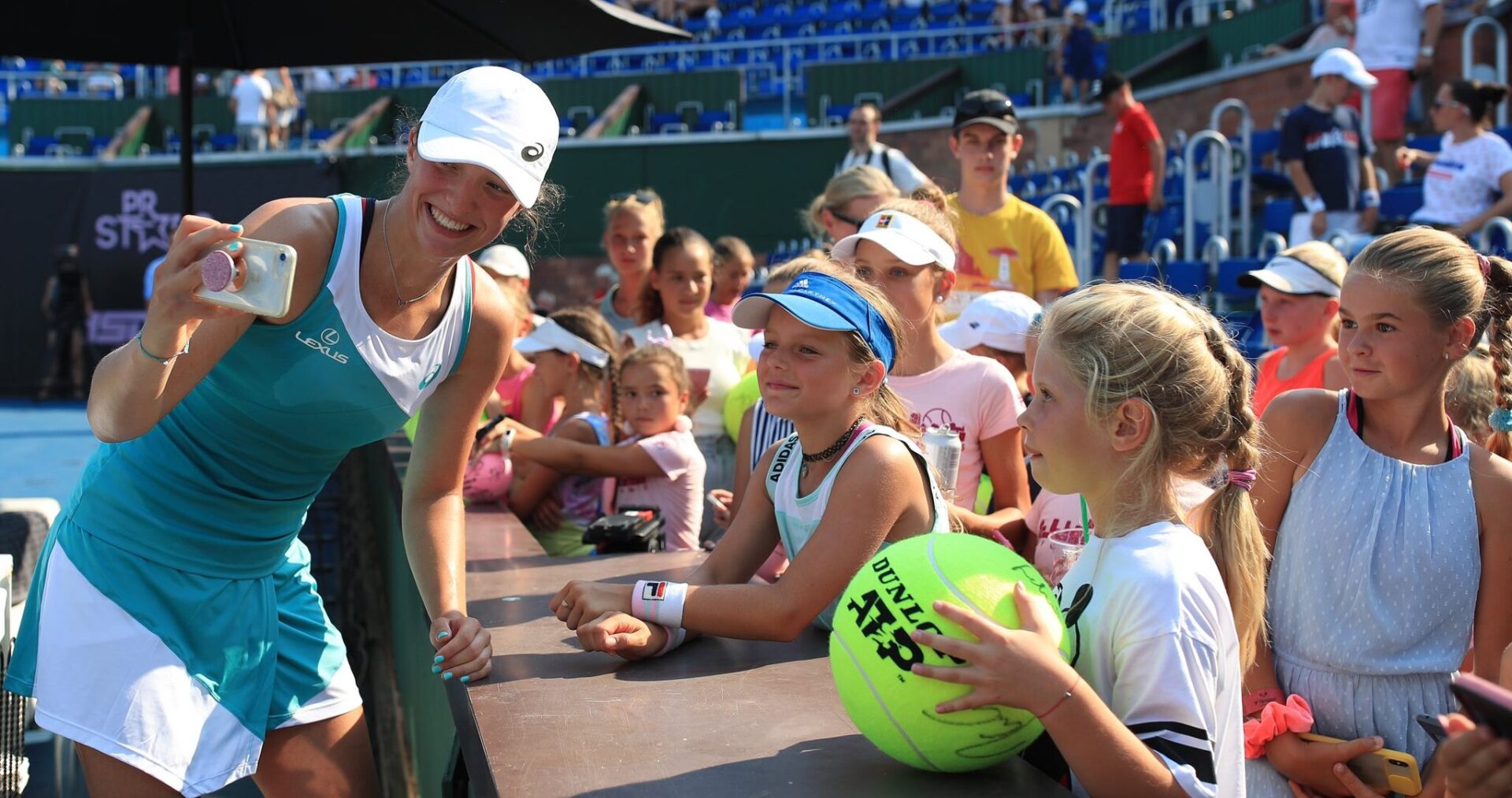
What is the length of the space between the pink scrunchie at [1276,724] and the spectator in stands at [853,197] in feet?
9.94

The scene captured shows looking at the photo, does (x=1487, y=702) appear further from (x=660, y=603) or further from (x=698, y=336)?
(x=698, y=336)

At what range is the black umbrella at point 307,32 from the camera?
4.44 metres

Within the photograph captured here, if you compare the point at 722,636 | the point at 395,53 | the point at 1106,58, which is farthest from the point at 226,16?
the point at 1106,58

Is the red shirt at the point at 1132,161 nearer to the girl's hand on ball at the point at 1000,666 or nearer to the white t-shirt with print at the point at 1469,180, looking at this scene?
the white t-shirt with print at the point at 1469,180

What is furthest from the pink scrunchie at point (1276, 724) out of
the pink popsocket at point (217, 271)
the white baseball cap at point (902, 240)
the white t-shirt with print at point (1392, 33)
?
the white t-shirt with print at point (1392, 33)

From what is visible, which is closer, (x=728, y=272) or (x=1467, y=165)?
(x=728, y=272)

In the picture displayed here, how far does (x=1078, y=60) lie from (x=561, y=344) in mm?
12868

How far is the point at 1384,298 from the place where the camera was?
2516 mm

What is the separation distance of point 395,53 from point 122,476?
277 centimetres

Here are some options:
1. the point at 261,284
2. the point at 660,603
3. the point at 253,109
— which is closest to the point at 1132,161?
the point at 660,603

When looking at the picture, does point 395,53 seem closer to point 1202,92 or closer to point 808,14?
point 1202,92

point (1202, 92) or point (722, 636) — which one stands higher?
point (1202, 92)

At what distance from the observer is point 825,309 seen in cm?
253

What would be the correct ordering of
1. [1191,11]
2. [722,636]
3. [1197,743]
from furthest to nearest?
[1191,11], [722,636], [1197,743]
